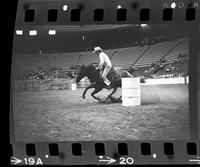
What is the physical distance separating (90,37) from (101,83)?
465mm

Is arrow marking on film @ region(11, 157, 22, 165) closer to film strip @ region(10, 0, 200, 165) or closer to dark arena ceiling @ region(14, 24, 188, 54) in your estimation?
film strip @ region(10, 0, 200, 165)

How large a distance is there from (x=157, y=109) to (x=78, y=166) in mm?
980

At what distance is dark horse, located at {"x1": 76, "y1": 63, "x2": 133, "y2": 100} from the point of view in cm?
617

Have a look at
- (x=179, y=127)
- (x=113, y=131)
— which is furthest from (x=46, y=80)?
(x=179, y=127)

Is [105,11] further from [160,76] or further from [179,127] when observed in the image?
[179,127]

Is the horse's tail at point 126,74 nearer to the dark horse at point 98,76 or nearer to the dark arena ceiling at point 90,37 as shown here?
the dark horse at point 98,76

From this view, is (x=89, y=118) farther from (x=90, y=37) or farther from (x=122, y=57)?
(x=90, y=37)

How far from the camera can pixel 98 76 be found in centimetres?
628

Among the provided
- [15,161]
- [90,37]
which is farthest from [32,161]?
[90,37]

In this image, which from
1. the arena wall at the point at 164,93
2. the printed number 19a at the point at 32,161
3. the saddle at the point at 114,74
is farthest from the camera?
the printed number 19a at the point at 32,161

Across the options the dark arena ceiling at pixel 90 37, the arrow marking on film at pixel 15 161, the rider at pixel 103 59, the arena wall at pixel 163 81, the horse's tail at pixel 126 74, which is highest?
the dark arena ceiling at pixel 90 37

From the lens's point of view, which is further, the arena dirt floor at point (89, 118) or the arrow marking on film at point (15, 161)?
the arrow marking on film at point (15, 161)

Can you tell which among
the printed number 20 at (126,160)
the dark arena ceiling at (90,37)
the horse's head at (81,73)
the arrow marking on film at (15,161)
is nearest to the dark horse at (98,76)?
the horse's head at (81,73)

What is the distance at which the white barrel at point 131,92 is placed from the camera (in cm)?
615
